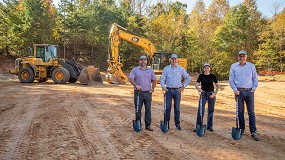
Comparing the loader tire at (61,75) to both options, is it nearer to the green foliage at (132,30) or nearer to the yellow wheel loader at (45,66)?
the yellow wheel loader at (45,66)

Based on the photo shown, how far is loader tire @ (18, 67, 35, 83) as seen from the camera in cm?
1823

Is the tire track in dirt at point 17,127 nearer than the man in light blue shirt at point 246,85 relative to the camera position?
Yes

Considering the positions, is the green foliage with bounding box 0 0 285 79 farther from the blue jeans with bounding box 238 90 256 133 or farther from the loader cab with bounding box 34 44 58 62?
the blue jeans with bounding box 238 90 256 133

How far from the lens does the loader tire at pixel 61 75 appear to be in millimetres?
17489

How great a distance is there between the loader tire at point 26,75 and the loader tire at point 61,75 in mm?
1761

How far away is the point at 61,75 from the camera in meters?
17.7

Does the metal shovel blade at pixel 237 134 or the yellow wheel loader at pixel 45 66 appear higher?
the yellow wheel loader at pixel 45 66

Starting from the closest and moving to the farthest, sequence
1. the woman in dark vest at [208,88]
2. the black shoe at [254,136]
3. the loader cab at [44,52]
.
→ the black shoe at [254,136]
the woman in dark vest at [208,88]
the loader cab at [44,52]

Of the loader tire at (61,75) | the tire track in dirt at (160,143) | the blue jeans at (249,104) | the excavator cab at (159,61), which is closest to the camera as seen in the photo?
the tire track in dirt at (160,143)

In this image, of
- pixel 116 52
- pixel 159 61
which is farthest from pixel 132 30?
pixel 116 52

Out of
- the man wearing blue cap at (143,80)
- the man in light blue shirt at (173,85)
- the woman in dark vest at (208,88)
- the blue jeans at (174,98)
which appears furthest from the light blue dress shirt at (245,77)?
the man wearing blue cap at (143,80)

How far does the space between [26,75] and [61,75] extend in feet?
9.48

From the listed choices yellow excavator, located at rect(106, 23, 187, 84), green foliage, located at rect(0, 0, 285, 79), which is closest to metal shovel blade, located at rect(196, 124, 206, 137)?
yellow excavator, located at rect(106, 23, 187, 84)

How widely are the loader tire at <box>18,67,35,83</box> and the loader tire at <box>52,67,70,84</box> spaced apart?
1.76m
